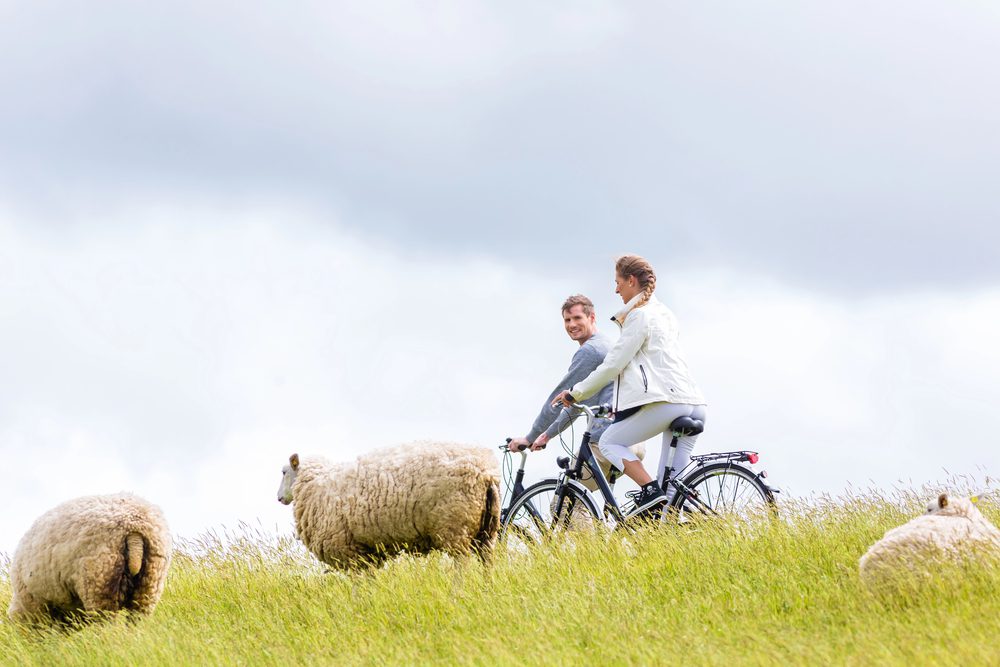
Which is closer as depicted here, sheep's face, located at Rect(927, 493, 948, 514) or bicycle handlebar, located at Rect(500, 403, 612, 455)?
sheep's face, located at Rect(927, 493, 948, 514)

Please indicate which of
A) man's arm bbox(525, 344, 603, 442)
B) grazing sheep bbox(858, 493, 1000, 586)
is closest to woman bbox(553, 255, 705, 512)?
man's arm bbox(525, 344, 603, 442)

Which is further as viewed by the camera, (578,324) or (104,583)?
(578,324)

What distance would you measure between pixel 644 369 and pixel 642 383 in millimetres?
136

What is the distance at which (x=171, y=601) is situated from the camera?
10820mm

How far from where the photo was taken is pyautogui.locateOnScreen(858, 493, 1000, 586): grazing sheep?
7.14m

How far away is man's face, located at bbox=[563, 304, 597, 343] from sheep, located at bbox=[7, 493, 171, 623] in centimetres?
418

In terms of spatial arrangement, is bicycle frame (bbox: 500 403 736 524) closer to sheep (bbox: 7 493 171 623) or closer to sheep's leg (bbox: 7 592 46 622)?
sheep (bbox: 7 493 171 623)

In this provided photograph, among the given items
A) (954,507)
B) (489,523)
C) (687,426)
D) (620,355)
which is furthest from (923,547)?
(489,523)

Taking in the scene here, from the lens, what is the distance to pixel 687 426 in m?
9.83

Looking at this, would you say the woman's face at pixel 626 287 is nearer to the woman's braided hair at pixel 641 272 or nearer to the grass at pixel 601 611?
the woman's braided hair at pixel 641 272

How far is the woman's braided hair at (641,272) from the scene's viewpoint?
10.0m

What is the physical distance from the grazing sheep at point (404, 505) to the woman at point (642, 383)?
136 centimetres

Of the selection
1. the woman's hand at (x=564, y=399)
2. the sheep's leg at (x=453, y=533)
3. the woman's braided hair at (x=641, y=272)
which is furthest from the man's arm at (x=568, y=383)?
the sheep's leg at (x=453, y=533)

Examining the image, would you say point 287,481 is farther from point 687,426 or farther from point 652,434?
point 687,426
